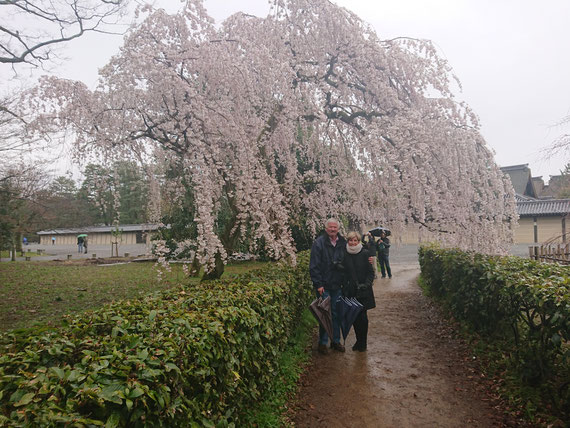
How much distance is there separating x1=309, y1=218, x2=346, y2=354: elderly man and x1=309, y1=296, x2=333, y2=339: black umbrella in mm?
118

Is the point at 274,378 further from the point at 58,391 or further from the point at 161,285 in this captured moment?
the point at 161,285

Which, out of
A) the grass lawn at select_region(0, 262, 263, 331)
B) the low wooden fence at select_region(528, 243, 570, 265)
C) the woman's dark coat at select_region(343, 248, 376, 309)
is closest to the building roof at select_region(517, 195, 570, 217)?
the low wooden fence at select_region(528, 243, 570, 265)

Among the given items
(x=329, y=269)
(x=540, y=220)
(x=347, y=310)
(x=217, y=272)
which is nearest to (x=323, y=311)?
(x=347, y=310)

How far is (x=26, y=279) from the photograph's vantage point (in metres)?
13.8

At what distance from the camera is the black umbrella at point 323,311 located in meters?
5.32

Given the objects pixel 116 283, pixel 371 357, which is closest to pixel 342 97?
pixel 371 357

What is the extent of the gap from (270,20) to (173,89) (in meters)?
3.50

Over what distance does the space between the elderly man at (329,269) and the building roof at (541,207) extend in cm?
2841

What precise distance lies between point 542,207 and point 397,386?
30.6m

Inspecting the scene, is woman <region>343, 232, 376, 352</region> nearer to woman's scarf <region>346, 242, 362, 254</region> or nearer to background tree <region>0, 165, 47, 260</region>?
woman's scarf <region>346, 242, 362, 254</region>

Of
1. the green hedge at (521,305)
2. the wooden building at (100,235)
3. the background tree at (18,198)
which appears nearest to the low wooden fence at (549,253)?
the green hedge at (521,305)

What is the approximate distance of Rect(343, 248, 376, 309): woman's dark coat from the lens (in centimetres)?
556

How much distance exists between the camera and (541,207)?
28.8 m

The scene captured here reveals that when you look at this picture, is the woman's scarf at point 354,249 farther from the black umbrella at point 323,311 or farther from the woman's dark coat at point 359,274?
the black umbrella at point 323,311
